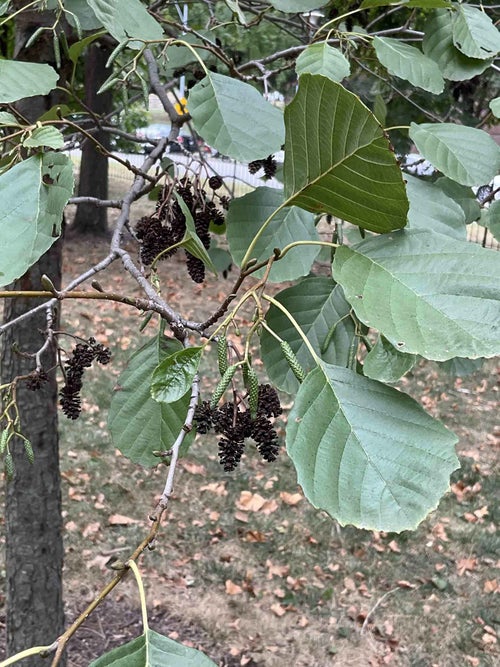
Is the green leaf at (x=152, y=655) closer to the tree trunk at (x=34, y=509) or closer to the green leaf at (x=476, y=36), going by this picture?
the green leaf at (x=476, y=36)

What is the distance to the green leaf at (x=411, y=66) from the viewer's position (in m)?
1.33

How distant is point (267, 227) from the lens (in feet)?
4.17

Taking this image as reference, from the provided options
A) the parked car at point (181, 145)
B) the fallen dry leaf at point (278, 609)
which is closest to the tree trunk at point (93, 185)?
the fallen dry leaf at point (278, 609)

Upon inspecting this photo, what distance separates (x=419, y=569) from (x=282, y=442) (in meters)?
1.53

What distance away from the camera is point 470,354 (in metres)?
0.73

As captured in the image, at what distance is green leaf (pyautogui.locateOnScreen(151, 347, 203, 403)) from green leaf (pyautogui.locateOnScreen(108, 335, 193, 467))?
36cm

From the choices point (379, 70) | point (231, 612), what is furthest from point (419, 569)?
point (379, 70)

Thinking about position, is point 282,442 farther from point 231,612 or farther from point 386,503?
point 386,503

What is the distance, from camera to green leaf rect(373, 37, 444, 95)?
4.36ft

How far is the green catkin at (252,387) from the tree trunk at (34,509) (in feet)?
4.30

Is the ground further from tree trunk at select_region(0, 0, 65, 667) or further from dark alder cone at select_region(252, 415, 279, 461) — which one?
dark alder cone at select_region(252, 415, 279, 461)

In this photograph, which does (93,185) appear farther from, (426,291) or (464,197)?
(426,291)

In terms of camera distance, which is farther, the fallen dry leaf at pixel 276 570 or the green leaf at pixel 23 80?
the fallen dry leaf at pixel 276 570

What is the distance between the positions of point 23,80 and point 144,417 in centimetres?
60
